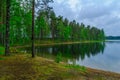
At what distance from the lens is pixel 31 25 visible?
207 ft

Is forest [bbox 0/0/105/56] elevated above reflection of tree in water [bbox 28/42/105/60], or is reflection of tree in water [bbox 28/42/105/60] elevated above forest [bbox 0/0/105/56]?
forest [bbox 0/0/105/56]

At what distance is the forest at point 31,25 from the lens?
24145 millimetres

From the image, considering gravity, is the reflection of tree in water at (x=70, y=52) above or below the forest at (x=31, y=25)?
→ below

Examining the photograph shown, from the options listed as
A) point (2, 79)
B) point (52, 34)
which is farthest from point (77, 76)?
point (52, 34)

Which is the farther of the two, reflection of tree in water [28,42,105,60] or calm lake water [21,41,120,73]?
reflection of tree in water [28,42,105,60]

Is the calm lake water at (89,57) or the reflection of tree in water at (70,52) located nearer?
the calm lake water at (89,57)

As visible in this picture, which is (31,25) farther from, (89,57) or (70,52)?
(89,57)

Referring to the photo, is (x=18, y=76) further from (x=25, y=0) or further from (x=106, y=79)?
(x=25, y=0)

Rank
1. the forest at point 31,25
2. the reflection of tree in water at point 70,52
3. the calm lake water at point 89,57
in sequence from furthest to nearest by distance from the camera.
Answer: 1. the reflection of tree in water at point 70,52
2. the calm lake water at point 89,57
3. the forest at point 31,25

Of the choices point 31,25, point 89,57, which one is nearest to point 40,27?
point 31,25

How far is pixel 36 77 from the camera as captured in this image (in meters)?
15.9

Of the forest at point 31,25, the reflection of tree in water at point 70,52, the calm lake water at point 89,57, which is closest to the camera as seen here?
the forest at point 31,25

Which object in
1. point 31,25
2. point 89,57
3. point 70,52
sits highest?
point 31,25

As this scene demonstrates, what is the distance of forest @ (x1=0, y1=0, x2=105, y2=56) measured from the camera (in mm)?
24145
